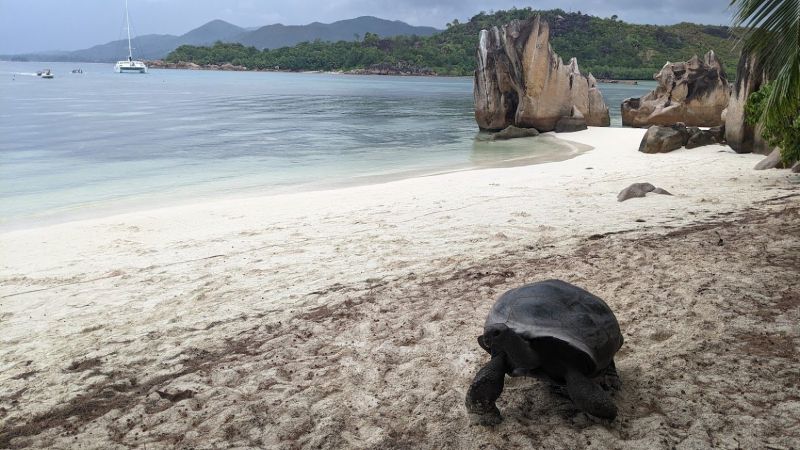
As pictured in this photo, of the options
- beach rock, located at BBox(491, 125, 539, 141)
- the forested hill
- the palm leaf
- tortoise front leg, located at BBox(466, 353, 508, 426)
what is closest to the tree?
the palm leaf

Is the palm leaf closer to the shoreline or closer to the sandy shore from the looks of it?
the sandy shore

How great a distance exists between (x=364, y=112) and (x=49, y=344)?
3581cm

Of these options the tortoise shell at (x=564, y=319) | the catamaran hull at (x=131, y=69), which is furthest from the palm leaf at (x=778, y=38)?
the catamaran hull at (x=131, y=69)

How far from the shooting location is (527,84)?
2489 cm

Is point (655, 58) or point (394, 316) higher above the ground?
point (655, 58)

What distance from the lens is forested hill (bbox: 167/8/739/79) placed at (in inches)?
3637

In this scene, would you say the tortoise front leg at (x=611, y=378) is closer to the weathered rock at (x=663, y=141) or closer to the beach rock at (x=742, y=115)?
the beach rock at (x=742, y=115)

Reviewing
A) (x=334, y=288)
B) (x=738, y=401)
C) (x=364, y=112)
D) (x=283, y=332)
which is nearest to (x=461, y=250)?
(x=334, y=288)

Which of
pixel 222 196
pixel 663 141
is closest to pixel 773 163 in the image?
pixel 663 141

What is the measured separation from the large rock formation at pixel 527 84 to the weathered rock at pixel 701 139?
9.69 meters

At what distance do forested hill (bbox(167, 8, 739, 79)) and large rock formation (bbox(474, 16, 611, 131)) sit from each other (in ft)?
163

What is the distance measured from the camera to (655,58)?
9488 cm

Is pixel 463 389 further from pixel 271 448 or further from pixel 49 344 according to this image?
pixel 49 344

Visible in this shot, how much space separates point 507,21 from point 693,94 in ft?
271
